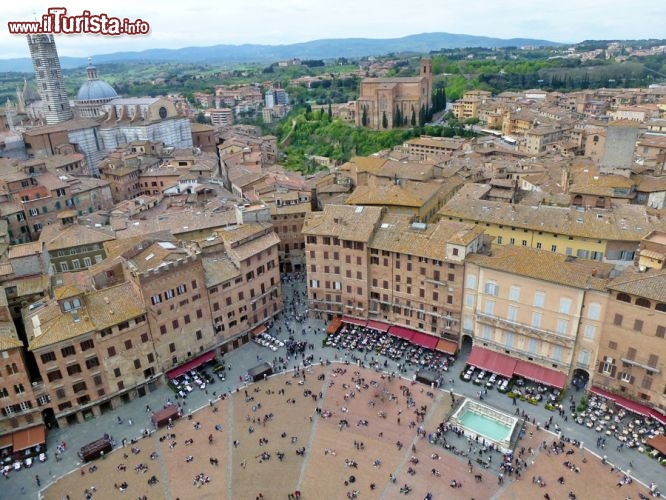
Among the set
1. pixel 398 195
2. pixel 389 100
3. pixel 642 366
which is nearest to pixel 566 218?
pixel 642 366

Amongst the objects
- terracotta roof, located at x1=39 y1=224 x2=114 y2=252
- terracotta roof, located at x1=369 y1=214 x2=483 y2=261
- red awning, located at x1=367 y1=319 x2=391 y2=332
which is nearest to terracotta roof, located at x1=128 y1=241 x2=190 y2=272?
terracotta roof, located at x1=39 y1=224 x2=114 y2=252

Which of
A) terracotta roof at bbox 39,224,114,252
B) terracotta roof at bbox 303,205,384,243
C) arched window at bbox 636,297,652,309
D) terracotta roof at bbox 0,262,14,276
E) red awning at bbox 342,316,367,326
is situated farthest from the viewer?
terracotta roof at bbox 39,224,114,252

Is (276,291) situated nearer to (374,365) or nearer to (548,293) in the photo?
(374,365)

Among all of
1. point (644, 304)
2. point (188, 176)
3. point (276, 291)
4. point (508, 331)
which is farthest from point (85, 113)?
point (644, 304)

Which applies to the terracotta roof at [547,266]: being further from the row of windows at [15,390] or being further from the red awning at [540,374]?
the row of windows at [15,390]

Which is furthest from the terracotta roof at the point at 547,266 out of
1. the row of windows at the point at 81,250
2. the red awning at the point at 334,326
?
the row of windows at the point at 81,250

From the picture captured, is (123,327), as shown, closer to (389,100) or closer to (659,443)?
(659,443)

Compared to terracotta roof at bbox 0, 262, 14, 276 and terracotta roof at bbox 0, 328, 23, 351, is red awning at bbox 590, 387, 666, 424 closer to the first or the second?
terracotta roof at bbox 0, 328, 23, 351
